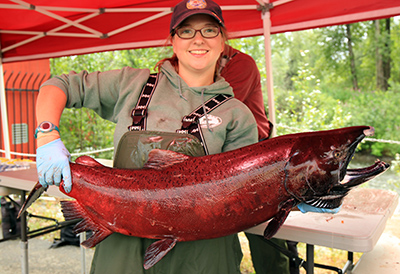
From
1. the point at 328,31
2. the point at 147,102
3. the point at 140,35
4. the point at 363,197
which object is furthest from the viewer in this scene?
the point at 328,31

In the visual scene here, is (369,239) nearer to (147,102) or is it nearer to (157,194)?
(157,194)

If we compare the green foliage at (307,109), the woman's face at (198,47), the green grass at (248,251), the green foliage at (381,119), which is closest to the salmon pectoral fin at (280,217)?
the woman's face at (198,47)

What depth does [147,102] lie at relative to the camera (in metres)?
1.81

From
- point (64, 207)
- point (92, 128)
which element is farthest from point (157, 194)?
point (92, 128)

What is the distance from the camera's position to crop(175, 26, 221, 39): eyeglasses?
181cm

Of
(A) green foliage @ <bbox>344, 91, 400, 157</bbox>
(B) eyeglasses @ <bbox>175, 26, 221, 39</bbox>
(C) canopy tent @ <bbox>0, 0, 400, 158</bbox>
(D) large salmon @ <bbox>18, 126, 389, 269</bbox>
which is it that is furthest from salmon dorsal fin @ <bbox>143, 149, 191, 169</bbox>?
(A) green foliage @ <bbox>344, 91, 400, 157</bbox>

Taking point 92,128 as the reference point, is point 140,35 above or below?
above

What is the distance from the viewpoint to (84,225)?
1662 mm

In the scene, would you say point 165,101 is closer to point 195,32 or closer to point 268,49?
point 195,32

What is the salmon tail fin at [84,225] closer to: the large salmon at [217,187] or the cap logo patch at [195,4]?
the large salmon at [217,187]

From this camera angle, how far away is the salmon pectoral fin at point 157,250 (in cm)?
152

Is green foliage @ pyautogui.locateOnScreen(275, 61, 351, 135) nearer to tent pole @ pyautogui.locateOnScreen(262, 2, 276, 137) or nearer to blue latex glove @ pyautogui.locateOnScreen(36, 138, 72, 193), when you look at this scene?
tent pole @ pyautogui.locateOnScreen(262, 2, 276, 137)

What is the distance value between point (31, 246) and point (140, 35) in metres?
3.05

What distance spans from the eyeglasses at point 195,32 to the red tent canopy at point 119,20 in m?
1.46
